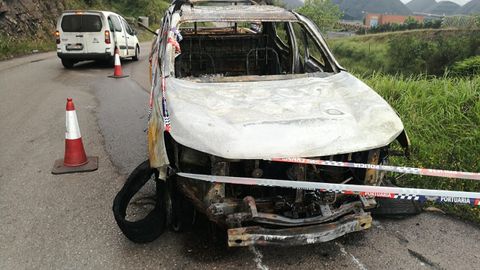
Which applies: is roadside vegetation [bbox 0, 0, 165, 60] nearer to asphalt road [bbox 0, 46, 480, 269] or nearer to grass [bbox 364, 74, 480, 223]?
asphalt road [bbox 0, 46, 480, 269]

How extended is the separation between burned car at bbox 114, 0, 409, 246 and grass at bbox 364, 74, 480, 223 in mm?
1464

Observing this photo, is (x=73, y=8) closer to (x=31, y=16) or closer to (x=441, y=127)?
(x=31, y=16)

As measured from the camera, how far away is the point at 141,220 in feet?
10.8

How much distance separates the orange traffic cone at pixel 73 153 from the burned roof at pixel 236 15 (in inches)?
68.5

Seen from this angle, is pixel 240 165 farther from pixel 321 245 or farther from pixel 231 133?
pixel 321 245

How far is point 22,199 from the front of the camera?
4.08m

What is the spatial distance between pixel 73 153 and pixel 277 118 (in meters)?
2.89

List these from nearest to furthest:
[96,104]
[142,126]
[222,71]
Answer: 1. [222,71]
2. [142,126]
3. [96,104]

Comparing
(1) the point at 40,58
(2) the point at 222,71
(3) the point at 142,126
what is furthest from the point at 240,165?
(1) the point at 40,58

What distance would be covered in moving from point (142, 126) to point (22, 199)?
2.70 meters

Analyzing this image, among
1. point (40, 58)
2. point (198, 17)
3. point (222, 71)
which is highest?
point (198, 17)

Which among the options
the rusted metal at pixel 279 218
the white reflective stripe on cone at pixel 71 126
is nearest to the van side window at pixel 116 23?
the white reflective stripe on cone at pixel 71 126

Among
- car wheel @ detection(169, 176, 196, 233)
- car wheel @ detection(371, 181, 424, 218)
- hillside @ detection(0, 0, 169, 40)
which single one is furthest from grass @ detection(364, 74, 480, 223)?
hillside @ detection(0, 0, 169, 40)

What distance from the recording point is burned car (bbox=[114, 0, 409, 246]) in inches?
112
